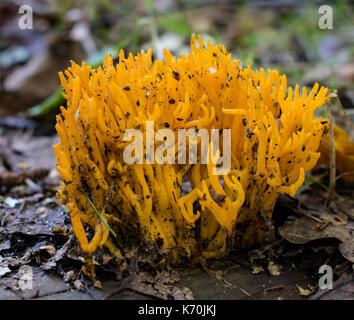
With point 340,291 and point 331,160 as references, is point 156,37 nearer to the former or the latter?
point 331,160

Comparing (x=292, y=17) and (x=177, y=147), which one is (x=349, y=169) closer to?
(x=177, y=147)

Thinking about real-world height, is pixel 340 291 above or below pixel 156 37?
below

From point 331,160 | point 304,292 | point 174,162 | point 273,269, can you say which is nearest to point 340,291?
point 304,292

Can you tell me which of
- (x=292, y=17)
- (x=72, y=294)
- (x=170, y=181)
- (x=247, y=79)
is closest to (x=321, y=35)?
(x=292, y=17)

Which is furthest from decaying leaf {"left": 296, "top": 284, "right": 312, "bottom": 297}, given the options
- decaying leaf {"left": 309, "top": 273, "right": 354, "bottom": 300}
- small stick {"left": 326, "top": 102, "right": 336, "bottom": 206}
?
small stick {"left": 326, "top": 102, "right": 336, "bottom": 206}

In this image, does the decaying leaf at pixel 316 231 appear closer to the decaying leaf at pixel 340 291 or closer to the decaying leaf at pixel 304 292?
the decaying leaf at pixel 340 291
